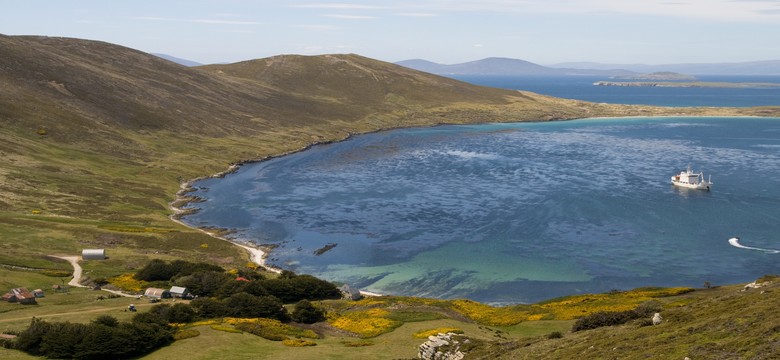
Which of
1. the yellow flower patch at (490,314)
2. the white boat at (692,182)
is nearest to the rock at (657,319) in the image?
the yellow flower patch at (490,314)

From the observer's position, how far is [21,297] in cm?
5884

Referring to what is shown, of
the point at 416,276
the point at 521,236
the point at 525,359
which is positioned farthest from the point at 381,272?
the point at 525,359

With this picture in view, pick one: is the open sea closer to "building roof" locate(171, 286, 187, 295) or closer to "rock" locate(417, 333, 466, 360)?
"building roof" locate(171, 286, 187, 295)

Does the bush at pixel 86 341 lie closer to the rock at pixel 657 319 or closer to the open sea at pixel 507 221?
the rock at pixel 657 319

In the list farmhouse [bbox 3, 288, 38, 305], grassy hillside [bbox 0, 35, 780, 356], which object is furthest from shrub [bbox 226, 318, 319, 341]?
grassy hillside [bbox 0, 35, 780, 356]

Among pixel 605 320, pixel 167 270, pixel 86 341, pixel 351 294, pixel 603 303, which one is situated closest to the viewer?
pixel 605 320

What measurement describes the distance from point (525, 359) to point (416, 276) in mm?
50999

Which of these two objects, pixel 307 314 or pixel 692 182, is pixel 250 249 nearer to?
pixel 307 314

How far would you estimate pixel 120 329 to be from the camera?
44594 mm

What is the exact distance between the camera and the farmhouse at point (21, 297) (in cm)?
5882

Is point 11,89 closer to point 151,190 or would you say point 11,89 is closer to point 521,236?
point 151,190

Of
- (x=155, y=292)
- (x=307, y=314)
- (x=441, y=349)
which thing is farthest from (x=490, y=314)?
(x=155, y=292)

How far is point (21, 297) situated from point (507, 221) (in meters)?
75.3

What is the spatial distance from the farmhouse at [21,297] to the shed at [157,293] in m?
9.64
